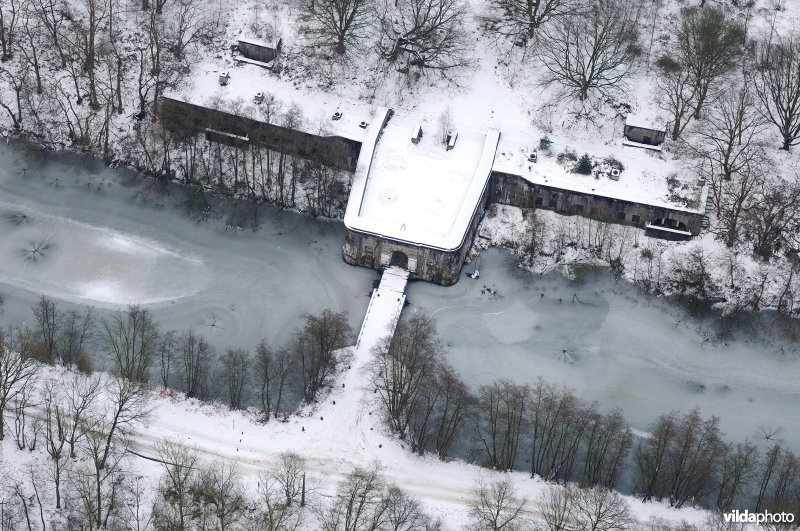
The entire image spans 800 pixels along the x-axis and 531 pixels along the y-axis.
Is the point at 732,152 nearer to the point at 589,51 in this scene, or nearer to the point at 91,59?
the point at 589,51

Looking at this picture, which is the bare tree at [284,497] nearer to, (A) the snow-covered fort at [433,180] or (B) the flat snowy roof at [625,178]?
(A) the snow-covered fort at [433,180]

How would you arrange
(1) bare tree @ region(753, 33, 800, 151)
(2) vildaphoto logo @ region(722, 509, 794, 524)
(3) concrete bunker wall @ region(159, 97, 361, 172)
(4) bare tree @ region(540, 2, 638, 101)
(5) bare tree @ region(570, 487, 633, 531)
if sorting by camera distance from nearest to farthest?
(5) bare tree @ region(570, 487, 633, 531) < (2) vildaphoto logo @ region(722, 509, 794, 524) < (1) bare tree @ region(753, 33, 800, 151) < (3) concrete bunker wall @ region(159, 97, 361, 172) < (4) bare tree @ region(540, 2, 638, 101)

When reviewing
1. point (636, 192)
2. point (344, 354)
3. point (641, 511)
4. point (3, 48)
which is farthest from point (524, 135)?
point (3, 48)

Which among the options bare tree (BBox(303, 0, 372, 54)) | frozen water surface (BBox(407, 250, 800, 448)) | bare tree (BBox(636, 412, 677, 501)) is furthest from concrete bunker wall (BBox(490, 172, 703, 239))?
bare tree (BBox(636, 412, 677, 501))

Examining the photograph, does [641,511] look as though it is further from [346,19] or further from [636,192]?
[346,19]

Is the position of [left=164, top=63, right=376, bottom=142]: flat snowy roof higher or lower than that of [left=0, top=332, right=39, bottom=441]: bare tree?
higher

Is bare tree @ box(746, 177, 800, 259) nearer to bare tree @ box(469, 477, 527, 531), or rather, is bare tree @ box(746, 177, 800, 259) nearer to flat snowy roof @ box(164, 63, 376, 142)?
bare tree @ box(469, 477, 527, 531)

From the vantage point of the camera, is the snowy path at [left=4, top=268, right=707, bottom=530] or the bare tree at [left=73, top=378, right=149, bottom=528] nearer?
the bare tree at [left=73, top=378, right=149, bottom=528]
